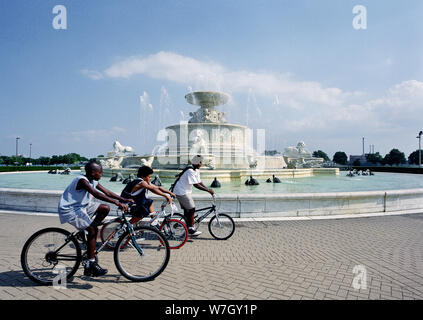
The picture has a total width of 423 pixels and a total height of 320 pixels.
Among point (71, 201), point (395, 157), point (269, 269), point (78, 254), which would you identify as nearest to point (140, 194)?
point (71, 201)

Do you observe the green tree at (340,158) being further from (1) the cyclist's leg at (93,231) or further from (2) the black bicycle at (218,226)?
(1) the cyclist's leg at (93,231)

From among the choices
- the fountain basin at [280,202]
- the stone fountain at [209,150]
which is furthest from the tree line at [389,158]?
the fountain basin at [280,202]

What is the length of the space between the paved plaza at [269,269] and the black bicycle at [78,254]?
0.17 m

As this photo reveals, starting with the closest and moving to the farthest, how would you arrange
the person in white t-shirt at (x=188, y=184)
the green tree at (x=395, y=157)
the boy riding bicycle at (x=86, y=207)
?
the boy riding bicycle at (x=86, y=207)
the person in white t-shirt at (x=188, y=184)
the green tree at (x=395, y=157)

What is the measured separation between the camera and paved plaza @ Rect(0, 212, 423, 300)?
11.5 ft

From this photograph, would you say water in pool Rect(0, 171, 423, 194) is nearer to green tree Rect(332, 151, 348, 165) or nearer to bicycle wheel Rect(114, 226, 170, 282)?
bicycle wheel Rect(114, 226, 170, 282)

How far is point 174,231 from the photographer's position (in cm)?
557

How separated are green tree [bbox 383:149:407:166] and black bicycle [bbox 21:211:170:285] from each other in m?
84.6

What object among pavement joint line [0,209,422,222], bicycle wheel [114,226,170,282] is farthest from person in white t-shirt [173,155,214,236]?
pavement joint line [0,209,422,222]

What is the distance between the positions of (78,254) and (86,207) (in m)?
0.69

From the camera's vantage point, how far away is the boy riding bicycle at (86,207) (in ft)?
11.9
